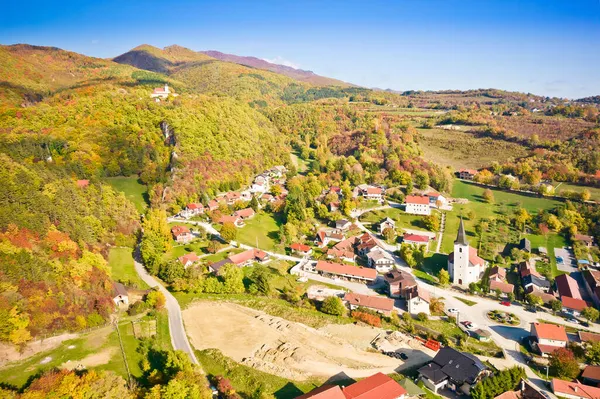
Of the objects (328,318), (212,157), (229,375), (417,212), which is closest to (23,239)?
(229,375)

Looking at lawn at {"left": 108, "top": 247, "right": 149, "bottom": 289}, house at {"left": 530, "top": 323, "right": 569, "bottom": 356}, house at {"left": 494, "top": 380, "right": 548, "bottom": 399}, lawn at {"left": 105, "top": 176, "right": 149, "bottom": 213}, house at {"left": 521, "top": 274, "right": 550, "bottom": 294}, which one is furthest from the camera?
lawn at {"left": 105, "top": 176, "right": 149, "bottom": 213}

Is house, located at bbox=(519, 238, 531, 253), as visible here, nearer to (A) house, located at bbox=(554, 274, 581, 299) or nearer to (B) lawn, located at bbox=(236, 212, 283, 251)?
(A) house, located at bbox=(554, 274, 581, 299)

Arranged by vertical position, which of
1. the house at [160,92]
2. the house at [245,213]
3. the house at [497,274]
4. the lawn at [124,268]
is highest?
the house at [160,92]

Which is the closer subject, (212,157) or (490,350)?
(490,350)

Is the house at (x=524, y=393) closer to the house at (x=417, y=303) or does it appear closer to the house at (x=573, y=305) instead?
the house at (x=417, y=303)

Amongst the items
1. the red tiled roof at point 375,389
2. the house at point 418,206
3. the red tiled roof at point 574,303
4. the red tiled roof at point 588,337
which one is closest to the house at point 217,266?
the red tiled roof at point 375,389

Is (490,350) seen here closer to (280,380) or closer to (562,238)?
(280,380)

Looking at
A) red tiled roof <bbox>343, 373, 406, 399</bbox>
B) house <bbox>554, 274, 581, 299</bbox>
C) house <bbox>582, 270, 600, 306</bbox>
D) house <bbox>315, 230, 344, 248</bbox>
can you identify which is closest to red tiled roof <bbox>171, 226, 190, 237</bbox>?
house <bbox>315, 230, 344, 248</bbox>
